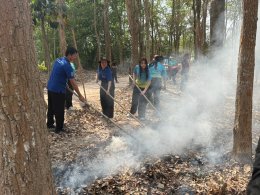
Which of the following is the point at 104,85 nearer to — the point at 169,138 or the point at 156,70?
the point at 156,70

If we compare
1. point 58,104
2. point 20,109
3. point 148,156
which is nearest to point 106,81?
point 58,104

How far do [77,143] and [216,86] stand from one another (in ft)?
26.3

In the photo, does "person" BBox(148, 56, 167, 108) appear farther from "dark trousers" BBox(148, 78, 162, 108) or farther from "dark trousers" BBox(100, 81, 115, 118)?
"dark trousers" BBox(100, 81, 115, 118)

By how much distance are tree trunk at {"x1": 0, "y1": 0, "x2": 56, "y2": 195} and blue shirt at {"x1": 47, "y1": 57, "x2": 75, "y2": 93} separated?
14.0 feet

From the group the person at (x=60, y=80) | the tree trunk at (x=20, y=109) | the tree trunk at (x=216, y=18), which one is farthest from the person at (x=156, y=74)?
the tree trunk at (x=20, y=109)

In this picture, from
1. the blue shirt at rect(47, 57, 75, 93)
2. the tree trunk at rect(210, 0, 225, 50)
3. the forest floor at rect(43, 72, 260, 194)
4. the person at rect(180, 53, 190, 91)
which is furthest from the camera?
the person at rect(180, 53, 190, 91)

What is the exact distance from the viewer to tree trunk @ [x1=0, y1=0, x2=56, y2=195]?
7.27 ft

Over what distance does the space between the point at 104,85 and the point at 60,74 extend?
2215mm

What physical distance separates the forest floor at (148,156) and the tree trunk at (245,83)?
1.09 feet

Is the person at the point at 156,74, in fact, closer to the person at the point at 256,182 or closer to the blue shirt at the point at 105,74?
the blue shirt at the point at 105,74

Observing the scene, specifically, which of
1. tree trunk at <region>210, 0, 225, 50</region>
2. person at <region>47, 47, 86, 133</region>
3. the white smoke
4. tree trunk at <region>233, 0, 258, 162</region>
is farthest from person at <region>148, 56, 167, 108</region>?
tree trunk at <region>233, 0, 258, 162</region>

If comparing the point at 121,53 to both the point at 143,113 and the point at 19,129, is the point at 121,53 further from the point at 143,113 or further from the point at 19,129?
the point at 19,129

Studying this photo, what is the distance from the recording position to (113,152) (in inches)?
243

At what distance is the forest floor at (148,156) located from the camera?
192 inches
